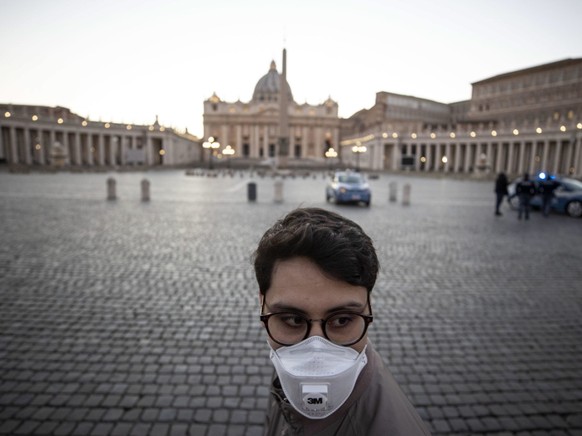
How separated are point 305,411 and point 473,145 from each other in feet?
243

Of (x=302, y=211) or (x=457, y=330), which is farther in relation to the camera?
(x=457, y=330)

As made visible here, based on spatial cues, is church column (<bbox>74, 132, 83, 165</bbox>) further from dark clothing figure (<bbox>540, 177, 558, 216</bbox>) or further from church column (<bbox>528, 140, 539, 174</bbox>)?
church column (<bbox>528, 140, 539, 174</bbox>)

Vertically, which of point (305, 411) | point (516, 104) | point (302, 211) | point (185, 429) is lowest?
point (185, 429)

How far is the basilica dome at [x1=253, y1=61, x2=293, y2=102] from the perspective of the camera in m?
116

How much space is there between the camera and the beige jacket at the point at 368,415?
4.16 ft

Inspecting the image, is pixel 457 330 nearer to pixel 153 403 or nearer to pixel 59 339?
pixel 153 403

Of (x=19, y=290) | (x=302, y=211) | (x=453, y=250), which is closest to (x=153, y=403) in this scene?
(x=302, y=211)

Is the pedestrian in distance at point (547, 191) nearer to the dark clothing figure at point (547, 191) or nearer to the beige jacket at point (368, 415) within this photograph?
the dark clothing figure at point (547, 191)

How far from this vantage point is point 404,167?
2857 inches

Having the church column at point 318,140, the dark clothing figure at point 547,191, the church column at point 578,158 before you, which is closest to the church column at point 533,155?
the church column at point 578,158

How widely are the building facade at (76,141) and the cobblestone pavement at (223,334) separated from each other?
45384mm

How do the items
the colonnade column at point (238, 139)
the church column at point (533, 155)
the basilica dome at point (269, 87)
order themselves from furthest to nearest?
1. the basilica dome at point (269, 87)
2. the colonnade column at point (238, 139)
3. the church column at point (533, 155)

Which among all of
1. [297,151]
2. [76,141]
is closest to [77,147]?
[76,141]

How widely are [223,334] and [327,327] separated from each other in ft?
11.6
